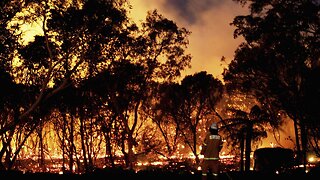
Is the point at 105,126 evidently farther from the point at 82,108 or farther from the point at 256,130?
the point at 256,130

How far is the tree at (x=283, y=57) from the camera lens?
2294 cm

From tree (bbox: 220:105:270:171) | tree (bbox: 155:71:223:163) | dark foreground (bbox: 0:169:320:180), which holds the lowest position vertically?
dark foreground (bbox: 0:169:320:180)

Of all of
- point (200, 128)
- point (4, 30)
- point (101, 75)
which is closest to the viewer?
point (4, 30)

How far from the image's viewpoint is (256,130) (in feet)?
98.3

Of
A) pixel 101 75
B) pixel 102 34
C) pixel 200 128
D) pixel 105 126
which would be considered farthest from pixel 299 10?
pixel 200 128

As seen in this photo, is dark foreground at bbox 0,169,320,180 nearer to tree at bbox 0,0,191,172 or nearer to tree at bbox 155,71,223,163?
tree at bbox 0,0,191,172

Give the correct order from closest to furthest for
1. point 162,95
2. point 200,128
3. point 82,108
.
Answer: point 82,108 < point 162,95 < point 200,128

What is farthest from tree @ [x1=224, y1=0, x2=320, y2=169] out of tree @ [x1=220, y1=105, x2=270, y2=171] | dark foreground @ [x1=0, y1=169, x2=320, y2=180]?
dark foreground @ [x1=0, y1=169, x2=320, y2=180]

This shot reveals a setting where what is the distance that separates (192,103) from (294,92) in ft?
52.8

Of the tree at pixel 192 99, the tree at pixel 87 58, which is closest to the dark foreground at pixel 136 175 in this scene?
the tree at pixel 87 58

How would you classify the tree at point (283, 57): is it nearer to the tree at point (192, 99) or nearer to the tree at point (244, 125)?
the tree at point (244, 125)

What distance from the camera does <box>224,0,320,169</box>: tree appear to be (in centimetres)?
2294

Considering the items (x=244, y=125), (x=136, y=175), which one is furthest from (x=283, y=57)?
(x=136, y=175)

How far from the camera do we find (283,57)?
25078mm
